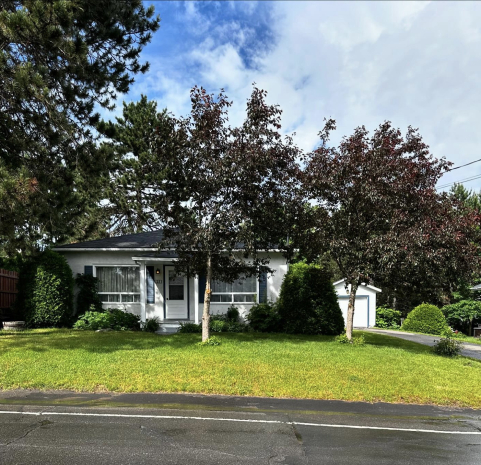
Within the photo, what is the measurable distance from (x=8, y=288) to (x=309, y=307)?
1172cm

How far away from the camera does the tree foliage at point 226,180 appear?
9867 millimetres

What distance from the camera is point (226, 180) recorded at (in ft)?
32.4

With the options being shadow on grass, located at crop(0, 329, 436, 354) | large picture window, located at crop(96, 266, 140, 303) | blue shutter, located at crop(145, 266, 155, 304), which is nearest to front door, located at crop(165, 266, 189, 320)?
blue shutter, located at crop(145, 266, 155, 304)

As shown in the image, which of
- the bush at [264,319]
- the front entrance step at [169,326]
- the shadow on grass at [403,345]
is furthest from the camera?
the front entrance step at [169,326]

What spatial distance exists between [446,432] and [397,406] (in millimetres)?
1222

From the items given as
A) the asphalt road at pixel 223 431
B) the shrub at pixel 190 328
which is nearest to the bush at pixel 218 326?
the shrub at pixel 190 328

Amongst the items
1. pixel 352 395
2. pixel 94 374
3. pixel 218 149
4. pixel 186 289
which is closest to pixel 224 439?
pixel 352 395

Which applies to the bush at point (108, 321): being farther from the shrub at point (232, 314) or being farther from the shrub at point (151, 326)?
the shrub at point (232, 314)

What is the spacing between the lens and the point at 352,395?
23.5ft

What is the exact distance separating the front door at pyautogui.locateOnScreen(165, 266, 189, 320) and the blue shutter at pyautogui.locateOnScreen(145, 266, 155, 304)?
0.52 m

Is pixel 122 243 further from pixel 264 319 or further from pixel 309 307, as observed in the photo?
pixel 309 307

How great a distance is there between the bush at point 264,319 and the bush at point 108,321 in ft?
14.0

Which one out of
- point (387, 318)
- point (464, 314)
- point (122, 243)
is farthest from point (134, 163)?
point (464, 314)

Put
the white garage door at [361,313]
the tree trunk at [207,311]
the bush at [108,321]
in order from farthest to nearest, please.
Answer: the white garage door at [361,313]
the bush at [108,321]
the tree trunk at [207,311]
